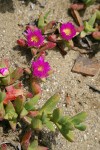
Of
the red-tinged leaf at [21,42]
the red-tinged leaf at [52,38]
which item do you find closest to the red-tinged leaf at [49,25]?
the red-tinged leaf at [52,38]

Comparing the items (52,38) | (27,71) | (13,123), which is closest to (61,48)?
(52,38)

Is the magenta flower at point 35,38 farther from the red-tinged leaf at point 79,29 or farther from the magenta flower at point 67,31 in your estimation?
the red-tinged leaf at point 79,29

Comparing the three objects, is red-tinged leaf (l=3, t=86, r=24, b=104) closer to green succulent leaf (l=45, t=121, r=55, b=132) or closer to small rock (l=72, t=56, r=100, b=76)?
green succulent leaf (l=45, t=121, r=55, b=132)

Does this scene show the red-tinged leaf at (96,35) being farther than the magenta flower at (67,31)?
Yes

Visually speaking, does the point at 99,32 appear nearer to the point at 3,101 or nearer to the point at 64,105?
the point at 64,105

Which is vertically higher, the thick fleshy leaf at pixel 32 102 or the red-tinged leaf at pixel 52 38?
the red-tinged leaf at pixel 52 38

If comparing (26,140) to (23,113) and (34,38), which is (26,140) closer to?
(23,113)
